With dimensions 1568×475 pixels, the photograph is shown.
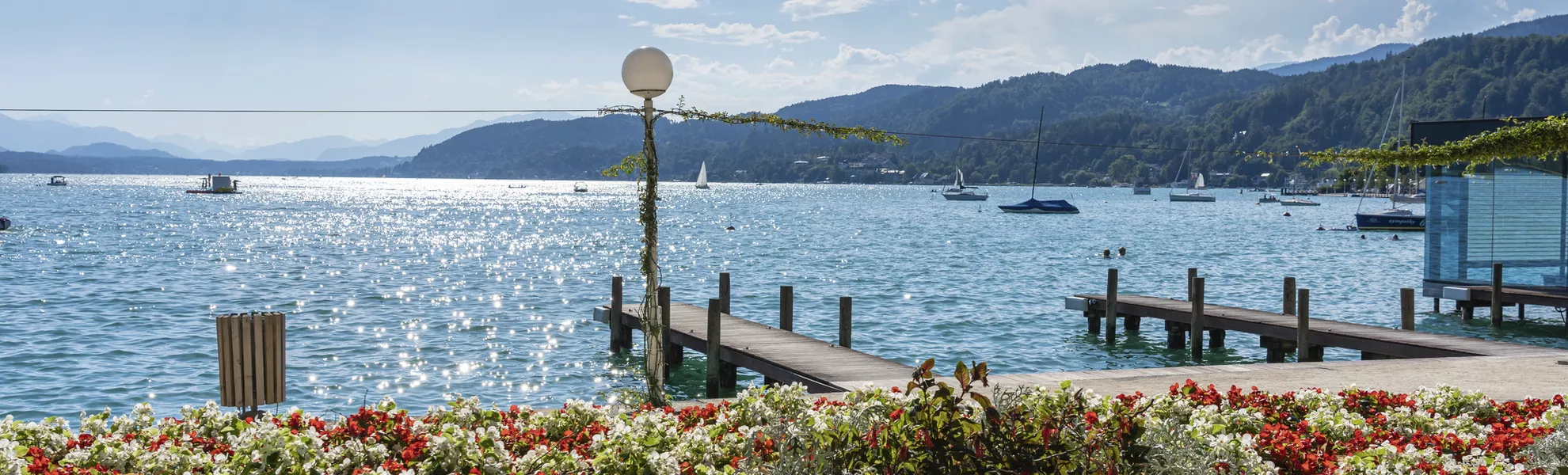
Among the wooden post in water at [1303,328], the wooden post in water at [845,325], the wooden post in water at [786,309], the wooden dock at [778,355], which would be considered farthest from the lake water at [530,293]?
the wooden post in water at [1303,328]

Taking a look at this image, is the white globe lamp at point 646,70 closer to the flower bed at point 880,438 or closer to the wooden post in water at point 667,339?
the flower bed at point 880,438

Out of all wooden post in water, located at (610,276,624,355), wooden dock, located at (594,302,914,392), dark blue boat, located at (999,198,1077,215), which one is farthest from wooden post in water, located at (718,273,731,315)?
dark blue boat, located at (999,198,1077,215)

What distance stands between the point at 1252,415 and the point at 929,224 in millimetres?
87640

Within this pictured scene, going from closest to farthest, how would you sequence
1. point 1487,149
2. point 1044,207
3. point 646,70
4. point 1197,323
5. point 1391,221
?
1. point 646,70
2. point 1487,149
3. point 1197,323
4. point 1391,221
5. point 1044,207

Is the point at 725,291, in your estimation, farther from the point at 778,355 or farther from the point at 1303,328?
the point at 1303,328

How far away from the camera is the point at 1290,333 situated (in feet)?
66.3

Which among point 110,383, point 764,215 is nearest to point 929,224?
point 764,215

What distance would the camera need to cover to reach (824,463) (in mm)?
5090

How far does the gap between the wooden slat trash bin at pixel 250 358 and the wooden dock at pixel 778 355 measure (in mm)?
3864

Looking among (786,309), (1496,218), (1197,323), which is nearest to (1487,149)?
(1197,323)

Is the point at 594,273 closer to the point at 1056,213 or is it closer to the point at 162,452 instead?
the point at 162,452

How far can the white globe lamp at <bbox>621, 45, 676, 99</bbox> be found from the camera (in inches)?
420

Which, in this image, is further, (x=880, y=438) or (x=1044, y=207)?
(x=1044, y=207)

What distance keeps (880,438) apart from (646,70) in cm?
598
